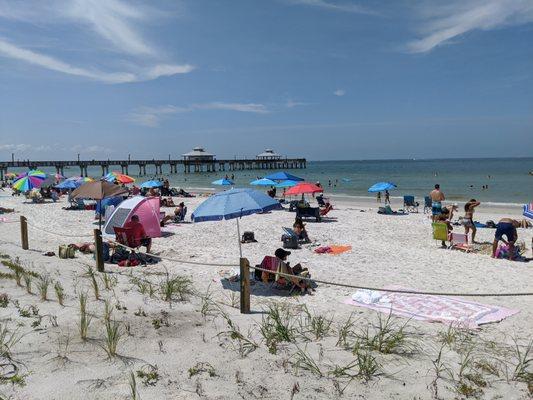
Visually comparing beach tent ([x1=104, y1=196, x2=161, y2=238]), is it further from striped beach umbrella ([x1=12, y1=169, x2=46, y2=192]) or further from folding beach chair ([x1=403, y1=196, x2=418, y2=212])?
striped beach umbrella ([x1=12, y1=169, x2=46, y2=192])

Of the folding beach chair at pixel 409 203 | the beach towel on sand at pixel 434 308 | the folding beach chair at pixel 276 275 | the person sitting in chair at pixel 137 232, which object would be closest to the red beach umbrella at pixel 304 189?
the folding beach chair at pixel 409 203

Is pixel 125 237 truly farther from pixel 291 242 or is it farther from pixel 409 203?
pixel 409 203

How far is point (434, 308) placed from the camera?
18.8 ft

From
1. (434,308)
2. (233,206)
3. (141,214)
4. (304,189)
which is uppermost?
(233,206)

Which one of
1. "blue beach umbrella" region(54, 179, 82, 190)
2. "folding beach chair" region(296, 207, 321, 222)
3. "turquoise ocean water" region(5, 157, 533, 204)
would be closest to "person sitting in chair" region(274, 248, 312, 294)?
"folding beach chair" region(296, 207, 321, 222)

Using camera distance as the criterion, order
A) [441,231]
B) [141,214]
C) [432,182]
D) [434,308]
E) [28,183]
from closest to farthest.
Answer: [434,308], [441,231], [141,214], [28,183], [432,182]

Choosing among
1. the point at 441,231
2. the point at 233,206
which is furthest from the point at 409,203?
the point at 233,206

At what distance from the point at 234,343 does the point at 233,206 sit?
2.78m

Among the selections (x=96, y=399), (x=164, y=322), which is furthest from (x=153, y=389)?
(x=164, y=322)

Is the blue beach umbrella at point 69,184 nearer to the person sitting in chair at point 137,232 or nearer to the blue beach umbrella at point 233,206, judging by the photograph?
the person sitting in chair at point 137,232

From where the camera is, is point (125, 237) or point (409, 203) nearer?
point (125, 237)

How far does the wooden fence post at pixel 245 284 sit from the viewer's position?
16.6ft

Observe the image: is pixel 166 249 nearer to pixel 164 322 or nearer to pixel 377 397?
pixel 164 322

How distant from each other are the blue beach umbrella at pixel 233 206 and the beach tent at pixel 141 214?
442cm
